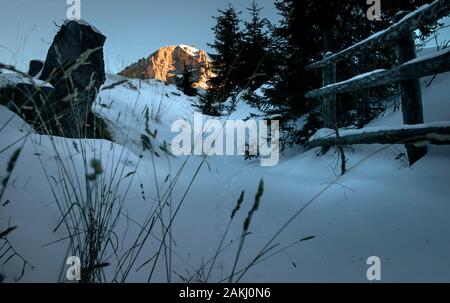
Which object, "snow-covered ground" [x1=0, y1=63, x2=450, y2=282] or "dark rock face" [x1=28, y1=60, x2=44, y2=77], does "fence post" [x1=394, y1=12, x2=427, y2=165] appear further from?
"dark rock face" [x1=28, y1=60, x2=44, y2=77]

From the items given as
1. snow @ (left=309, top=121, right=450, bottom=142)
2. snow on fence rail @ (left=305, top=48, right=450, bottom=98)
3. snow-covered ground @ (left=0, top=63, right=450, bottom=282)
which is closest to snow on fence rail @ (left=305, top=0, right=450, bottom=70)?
snow on fence rail @ (left=305, top=48, right=450, bottom=98)

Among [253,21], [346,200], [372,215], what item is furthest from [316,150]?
[253,21]

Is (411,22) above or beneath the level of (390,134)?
above

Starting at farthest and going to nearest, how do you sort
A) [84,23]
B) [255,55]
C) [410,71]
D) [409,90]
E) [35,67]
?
[255,55] < [35,67] < [84,23] < [409,90] < [410,71]

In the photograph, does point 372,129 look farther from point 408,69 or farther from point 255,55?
point 255,55

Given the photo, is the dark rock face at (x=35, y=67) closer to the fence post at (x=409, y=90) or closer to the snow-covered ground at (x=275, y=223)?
the snow-covered ground at (x=275, y=223)

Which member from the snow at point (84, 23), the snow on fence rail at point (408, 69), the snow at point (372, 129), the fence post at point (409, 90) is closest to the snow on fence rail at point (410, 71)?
the snow on fence rail at point (408, 69)

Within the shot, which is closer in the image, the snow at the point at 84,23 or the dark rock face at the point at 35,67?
the snow at the point at 84,23

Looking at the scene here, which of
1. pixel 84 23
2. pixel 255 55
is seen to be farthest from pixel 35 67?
pixel 255 55

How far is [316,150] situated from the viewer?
4.85m

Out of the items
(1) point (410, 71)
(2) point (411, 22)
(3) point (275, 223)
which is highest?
(2) point (411, 22)

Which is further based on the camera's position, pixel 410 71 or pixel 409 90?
pixel 409 90

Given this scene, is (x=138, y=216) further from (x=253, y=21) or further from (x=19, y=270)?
(x=253, y=21)

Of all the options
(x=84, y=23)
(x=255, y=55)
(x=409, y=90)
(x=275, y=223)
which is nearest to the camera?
(x=275, y=223)
